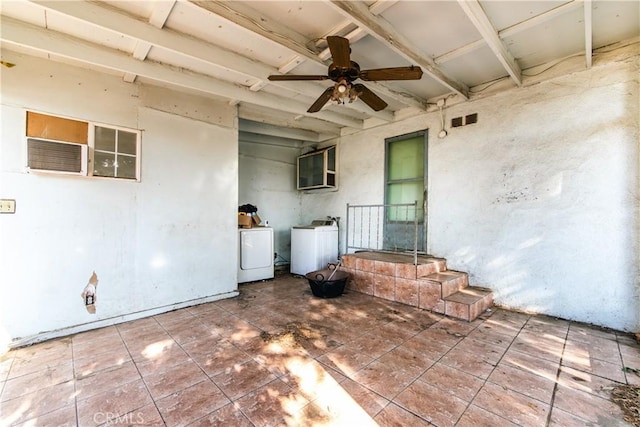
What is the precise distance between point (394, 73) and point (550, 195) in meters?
2.38

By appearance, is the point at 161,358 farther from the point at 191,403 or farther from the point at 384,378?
the point at 384,378

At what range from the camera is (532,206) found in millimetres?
3240

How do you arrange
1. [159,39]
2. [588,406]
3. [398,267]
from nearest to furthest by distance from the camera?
[588,406]
[159,39]
[398,267]

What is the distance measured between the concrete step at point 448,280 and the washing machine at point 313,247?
1.97m

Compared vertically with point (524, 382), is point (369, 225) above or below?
above

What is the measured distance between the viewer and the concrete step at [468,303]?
10.0 ft

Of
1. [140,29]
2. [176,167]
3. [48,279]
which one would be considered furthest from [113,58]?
[48,279]

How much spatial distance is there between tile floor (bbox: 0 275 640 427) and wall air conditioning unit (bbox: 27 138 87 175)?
167 cm

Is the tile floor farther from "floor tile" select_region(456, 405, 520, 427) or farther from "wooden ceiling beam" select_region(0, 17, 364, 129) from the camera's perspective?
"wooden ceiling beam" select_region(0, 17, 364, 129)

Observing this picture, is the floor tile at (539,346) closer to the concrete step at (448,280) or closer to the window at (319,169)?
the concrete step at (448,280)

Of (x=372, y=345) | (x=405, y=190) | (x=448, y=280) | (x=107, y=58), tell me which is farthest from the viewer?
(x=405, y=190)

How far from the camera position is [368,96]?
276 centimetres

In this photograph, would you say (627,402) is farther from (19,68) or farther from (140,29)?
(19,68)

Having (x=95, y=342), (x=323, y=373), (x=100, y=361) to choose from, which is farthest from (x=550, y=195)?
(x=95, y=342)
